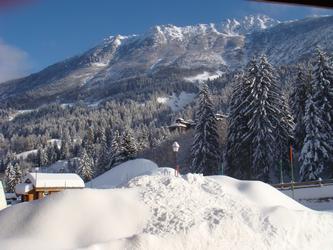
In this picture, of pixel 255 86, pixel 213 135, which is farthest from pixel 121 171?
pixel 255 86

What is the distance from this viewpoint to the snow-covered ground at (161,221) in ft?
31.9

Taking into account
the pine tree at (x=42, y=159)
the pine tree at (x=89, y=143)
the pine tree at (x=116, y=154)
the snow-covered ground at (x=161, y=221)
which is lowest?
the pine tree at (x=42, y=159)

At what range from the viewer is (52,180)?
29.4 meters

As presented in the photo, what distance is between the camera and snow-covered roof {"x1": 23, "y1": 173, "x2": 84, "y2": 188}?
28.0 m

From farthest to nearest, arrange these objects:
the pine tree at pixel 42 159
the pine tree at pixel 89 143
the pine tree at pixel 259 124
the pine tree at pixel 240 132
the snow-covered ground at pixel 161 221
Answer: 1. the pine tree at pixel 42 159
2. the pine tree at pixel 89 143
3. the pine tree at pixel 240 132
4. the pine tree at pixel 259 124
5. the snow-covered ground at pixel 161 221

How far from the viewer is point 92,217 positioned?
10320 millimetres

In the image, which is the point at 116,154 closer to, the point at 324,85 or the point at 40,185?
the point at 324,85

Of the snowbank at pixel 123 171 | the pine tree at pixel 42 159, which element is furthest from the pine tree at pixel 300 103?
the pine tree at pixel 42 159

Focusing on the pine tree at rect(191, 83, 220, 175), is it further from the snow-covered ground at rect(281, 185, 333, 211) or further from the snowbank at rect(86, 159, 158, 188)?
the snow-covered ground at rect(281, 185, 333, 211)

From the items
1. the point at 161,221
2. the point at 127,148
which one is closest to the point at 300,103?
the point at 127,148

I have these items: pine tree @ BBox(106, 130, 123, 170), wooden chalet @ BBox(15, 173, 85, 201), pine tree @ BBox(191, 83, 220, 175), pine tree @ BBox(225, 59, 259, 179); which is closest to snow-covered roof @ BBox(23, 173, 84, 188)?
wooden chalet @ BBox(15, 173, 85, 201)

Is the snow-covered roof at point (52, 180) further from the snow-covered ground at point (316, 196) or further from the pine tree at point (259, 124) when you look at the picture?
the pine tree at point (259, 124)

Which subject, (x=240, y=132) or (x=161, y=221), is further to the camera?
(x=240, y=132)

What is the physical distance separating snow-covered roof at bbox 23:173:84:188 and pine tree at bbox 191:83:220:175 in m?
20.7
